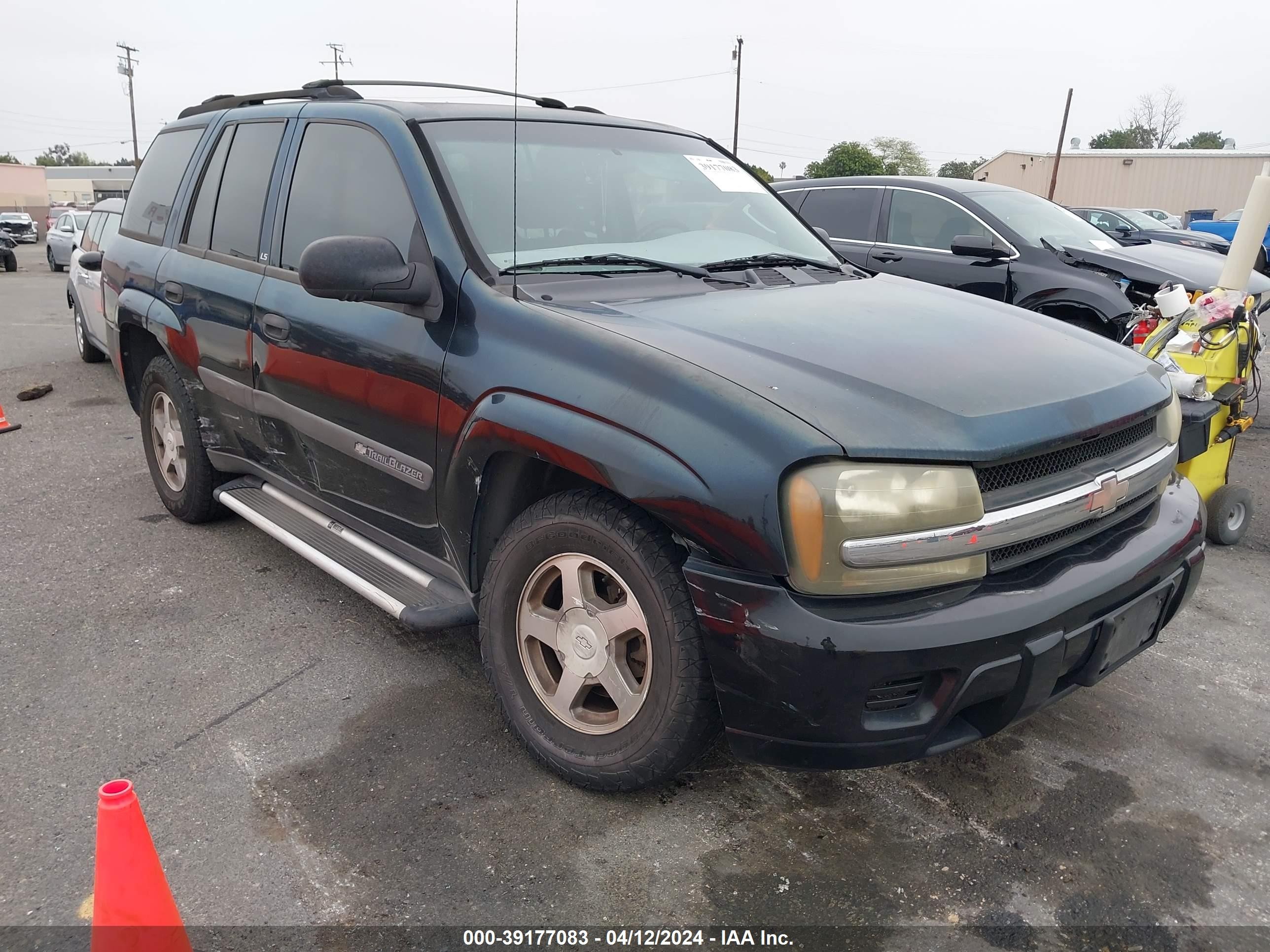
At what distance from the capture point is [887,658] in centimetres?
202

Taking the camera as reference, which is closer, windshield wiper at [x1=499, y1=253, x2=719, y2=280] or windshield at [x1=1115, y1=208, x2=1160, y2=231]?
windshield wiper at [x1=499, y1=253, x2=719, y2=280]

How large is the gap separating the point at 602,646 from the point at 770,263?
1.62 m

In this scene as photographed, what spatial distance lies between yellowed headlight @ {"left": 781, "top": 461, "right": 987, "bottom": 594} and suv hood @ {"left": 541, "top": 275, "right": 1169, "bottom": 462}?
0.05 meters

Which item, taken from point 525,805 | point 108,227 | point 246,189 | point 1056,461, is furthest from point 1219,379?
point 108,227

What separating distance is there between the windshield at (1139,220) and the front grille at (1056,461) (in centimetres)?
2072

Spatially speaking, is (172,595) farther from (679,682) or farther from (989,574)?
(989,574)

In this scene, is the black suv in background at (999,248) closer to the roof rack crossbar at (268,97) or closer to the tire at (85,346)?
the roof rack crossbar at (268,97)

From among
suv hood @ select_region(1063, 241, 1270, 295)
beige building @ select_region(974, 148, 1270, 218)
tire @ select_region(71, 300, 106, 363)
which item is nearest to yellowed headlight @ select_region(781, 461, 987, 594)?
suv hood @ select_region(1063, 241, 1270, 295)

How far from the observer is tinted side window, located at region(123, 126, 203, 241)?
446 cm

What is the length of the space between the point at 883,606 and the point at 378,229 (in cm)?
204

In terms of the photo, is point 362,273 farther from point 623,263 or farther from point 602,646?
point 602,646

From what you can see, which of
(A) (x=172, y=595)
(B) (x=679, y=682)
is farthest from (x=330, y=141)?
(B) (x=679, y=682)

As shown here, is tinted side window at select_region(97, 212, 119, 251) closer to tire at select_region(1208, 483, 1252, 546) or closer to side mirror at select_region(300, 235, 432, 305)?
side mirror at select_region(300, 235, 432, 305)

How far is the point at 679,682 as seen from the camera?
226 cm
